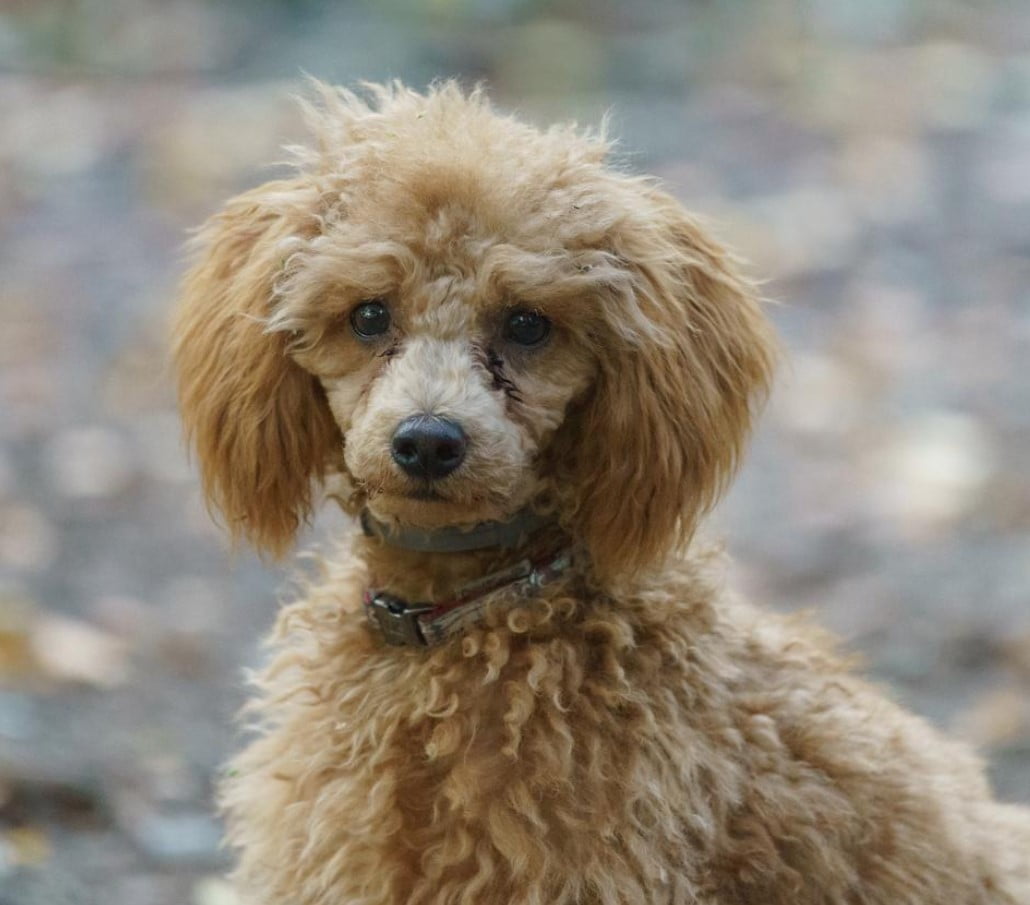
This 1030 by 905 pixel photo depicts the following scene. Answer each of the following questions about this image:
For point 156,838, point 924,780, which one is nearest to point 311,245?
point 924,780

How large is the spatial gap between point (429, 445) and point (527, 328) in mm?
332

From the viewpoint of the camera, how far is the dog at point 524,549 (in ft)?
9.73

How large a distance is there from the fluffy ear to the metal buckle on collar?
0.28 meters

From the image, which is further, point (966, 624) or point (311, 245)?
point (966, 624)

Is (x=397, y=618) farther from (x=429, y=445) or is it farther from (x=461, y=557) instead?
(x=429, y=445)

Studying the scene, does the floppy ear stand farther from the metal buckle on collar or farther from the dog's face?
the metal buckle on collar

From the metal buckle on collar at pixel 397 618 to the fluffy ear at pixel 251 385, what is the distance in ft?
0.93

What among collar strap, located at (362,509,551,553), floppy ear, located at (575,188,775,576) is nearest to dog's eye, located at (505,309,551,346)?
floppy ear, located at (575,188,775,576)

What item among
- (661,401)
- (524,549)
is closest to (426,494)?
(524,549)

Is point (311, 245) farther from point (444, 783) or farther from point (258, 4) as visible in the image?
point (258, 4)

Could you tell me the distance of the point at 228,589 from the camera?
5.92 metres

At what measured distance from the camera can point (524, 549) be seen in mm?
3166

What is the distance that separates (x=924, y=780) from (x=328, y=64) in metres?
7.63

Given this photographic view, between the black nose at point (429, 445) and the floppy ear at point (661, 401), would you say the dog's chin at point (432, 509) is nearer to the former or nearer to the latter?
the black nose at point (429, 445)
